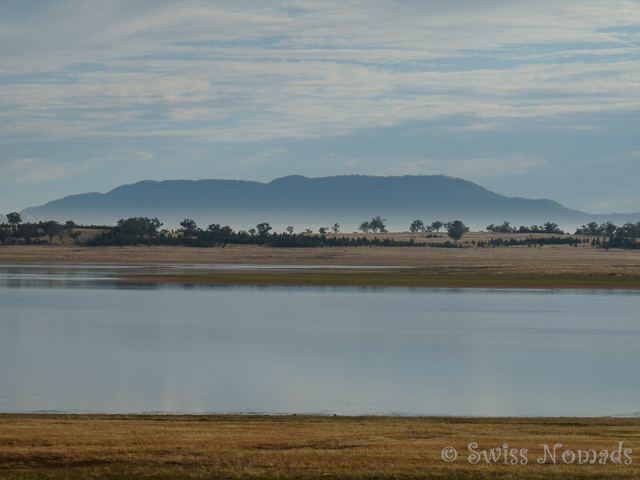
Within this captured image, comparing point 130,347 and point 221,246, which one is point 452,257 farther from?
point 130,347

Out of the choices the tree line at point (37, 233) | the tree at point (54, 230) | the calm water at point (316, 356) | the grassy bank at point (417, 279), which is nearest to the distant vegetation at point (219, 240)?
the tree line at point (37, 233)

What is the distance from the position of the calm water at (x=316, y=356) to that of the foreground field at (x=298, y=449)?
9.76 feet

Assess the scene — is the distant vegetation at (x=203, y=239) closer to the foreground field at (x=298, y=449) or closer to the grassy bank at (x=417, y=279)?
the grassy bank at (x=417, y=279)

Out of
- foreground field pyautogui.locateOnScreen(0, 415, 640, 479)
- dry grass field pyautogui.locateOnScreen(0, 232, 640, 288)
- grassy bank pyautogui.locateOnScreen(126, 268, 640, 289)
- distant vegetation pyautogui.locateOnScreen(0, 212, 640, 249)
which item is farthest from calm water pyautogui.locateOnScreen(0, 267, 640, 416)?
distant vegetation pyautogui.locateOnScreen(0, 212, 640, 249)

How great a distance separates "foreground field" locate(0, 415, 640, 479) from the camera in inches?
427

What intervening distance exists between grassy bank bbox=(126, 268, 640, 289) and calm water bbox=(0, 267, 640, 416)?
16.5m

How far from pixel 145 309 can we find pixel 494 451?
31.5 m

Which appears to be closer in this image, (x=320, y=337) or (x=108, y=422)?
(x=108, y=422)

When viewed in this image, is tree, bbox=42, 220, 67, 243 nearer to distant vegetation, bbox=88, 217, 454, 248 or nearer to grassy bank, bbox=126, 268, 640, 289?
distant vegetation, bbox=88, 217, 454, 248

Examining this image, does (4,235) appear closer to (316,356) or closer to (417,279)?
(417,279)

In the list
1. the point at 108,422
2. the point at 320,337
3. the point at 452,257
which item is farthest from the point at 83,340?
the point at 452,257

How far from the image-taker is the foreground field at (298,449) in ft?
35.6

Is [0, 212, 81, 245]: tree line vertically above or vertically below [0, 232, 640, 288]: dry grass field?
above

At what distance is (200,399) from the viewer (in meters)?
18.7
